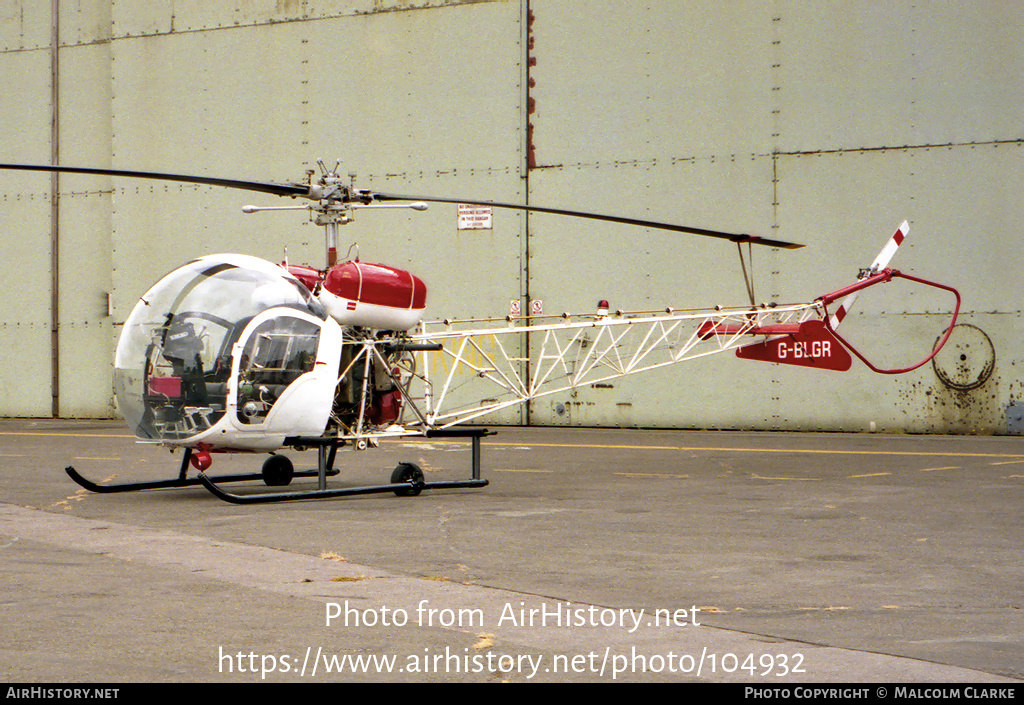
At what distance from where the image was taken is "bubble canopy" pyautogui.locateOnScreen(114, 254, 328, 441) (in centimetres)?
1000

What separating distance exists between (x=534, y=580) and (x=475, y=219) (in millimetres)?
14587

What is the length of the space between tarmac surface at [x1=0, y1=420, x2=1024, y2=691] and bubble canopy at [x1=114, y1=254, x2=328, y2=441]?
85cm

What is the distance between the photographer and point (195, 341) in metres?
10.0

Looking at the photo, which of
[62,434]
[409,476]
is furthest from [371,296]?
[62,434]

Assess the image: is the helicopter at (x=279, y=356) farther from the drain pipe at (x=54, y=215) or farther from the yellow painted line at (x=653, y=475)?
the drain pipe at (x=54, y=215)

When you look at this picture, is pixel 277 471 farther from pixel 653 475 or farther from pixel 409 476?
pixel 653 475

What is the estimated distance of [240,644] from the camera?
208 inches

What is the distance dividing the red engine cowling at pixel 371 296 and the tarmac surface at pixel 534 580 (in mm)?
1690

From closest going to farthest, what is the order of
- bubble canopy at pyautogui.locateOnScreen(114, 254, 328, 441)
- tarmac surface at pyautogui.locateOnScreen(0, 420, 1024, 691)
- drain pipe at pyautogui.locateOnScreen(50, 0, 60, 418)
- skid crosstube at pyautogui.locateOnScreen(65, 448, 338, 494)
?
tarmac surface at pyautogui.locateOnScreen(0, 420, 1024, 691), bubble canopy at pyautogui.locateOnScreen(114, 254, 328, 441), skid crosstube at pyautogui.locateOnScreen(65, 448, 338, 494), drain pipe at pyautogui.locateOnScreen(50, 0, 60, 418)

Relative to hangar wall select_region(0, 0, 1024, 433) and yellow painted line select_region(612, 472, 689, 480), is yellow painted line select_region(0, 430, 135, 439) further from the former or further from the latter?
yellow painted line select_region(612, 472, 689, 480)

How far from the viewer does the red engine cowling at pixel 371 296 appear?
432 inches

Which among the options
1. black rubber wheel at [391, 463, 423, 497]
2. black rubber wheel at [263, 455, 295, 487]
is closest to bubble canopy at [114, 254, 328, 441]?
black rubber wheel at [391, 463, 423, 497]

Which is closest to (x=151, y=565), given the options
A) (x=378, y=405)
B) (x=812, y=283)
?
(x=378, y=405)
